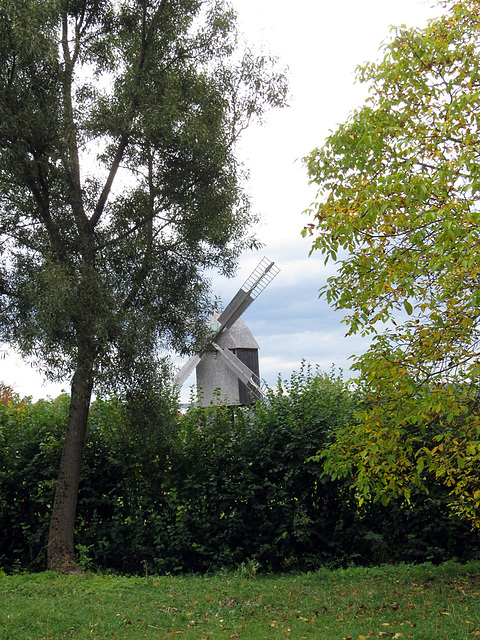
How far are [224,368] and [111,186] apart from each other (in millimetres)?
10610

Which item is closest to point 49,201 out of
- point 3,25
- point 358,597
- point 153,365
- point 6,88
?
point 6,88

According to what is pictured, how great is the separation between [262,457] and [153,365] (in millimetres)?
2812

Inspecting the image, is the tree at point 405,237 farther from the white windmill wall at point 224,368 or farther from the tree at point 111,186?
the white windmill wall at point 224,368

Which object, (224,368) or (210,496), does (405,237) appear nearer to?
(210,496)

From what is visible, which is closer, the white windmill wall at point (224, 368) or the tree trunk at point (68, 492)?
the tree trunk at point (68, 492)

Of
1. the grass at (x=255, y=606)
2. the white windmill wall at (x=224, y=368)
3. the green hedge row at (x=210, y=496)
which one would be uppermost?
the white windmill wall at (x=224, y=368)

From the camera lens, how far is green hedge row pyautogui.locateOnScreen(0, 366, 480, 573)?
10.8 meters

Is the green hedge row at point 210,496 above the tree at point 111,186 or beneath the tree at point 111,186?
beneath

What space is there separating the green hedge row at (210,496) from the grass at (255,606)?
1.14 m

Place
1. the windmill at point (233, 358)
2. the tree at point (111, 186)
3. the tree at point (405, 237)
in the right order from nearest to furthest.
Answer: the tree at point (405, 237) → the tree at point (111, 186) → the windmill at point (233, 358)

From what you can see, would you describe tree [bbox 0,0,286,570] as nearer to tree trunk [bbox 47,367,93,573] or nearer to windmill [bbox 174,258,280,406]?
tree trunk [bbox 47,367,93,573]

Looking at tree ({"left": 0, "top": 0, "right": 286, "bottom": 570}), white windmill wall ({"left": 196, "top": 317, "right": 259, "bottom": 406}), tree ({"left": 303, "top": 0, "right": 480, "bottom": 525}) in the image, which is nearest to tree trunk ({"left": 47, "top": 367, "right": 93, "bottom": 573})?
tree ({"left": 0, "top": 0, "right": 286, "bottom": 570})

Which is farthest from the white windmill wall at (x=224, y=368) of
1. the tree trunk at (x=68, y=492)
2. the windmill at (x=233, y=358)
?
the tree trunk at (x=68, y=492)

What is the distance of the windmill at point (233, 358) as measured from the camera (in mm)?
20484
